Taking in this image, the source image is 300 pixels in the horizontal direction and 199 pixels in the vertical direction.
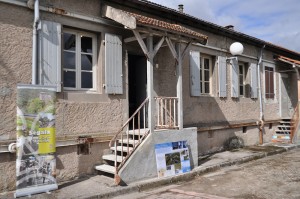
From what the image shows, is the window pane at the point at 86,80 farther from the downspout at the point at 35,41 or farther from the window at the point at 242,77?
the window at the point at 242,77

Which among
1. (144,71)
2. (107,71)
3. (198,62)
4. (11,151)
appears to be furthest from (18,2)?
(198,62)

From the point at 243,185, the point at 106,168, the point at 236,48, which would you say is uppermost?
the point at 236,48

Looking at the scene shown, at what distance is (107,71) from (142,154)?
6.79 feet

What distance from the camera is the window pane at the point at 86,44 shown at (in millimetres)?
6957

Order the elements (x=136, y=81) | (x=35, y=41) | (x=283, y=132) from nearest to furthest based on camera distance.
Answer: (x=35, y=41) → (x=136, y=81) → (x=283, y=132)

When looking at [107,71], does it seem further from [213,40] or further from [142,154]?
[213,40]

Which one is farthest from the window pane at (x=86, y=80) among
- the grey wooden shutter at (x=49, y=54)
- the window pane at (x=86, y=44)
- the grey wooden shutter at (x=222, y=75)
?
the grey wooden shutter at (x=222, y=75)

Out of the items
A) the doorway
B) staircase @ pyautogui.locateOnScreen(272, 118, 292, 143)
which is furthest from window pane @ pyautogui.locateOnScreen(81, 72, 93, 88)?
the doorway

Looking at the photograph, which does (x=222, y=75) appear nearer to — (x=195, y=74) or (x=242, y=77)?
(x=195, y=74)

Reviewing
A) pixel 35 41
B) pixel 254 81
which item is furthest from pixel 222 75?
pixel 35 41

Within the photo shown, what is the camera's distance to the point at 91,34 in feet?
23.2

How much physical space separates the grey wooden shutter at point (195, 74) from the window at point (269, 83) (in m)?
4.95

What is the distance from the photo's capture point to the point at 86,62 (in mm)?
6977

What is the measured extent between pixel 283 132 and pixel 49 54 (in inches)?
434
